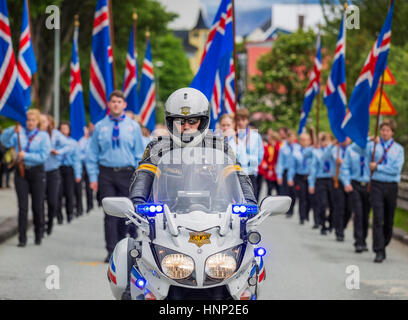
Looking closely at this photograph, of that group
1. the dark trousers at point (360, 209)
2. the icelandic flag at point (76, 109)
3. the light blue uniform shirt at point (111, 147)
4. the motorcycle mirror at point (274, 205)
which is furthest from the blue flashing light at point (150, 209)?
the icelandic flag at point (76, 109)

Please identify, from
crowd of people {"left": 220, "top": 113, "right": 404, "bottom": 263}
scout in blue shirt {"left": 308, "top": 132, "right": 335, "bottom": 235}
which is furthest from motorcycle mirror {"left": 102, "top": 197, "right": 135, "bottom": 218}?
scout in blue shirt {"left": 308, "top": 132, "right": 335, "bottom": 235}

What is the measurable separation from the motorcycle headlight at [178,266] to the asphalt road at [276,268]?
139 inches

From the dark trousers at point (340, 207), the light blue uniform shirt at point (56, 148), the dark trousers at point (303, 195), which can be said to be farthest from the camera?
the dark trousers at point (303, 195)

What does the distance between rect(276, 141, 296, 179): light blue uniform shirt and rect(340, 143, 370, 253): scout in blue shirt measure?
20.1ft

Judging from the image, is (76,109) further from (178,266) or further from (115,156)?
(178,266)

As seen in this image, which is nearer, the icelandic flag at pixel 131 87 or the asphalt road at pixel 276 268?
the asphalt road at pixel 276 268

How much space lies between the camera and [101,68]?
53.2ft

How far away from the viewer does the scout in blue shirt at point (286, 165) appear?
1980 cm

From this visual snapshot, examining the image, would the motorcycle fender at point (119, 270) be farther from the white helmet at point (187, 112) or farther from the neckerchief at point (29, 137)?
the neckerchief at point (29, 137)

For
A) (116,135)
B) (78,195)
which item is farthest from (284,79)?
(116,135)

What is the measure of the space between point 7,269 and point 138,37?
2326cm

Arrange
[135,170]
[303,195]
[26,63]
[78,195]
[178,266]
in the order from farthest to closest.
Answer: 1. [303,195]
2. [78,195]
3. [26,63]
4. [135,170]
5. [178,266]

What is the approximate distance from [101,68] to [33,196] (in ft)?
13.8

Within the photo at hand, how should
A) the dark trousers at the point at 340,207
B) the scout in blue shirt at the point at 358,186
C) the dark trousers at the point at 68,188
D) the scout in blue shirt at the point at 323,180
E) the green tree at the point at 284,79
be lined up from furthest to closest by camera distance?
1. the green tree at the point at 284,79
2. the dark trousers at the point at 68,188
3. the scout in blue shirt at the point at 323,180
4. the dark trousers at the point at 340,207
5. the scout in blue shirt at the point at 358,186
